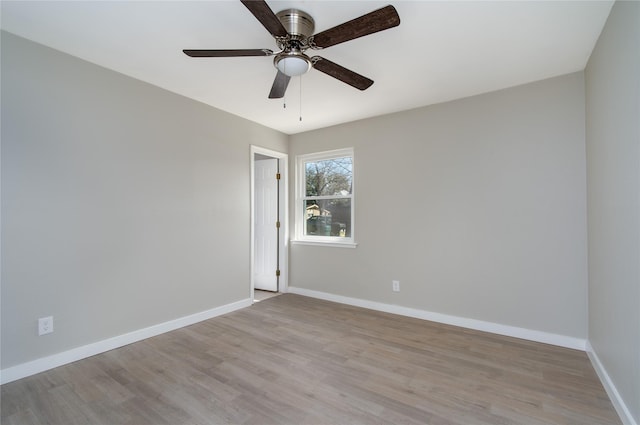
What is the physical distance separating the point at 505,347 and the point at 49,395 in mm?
3531

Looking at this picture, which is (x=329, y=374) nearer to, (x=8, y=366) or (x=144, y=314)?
(x=144, y=314)

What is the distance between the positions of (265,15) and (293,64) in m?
0.43

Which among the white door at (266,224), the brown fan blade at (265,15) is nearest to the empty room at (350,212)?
the brown fan blade at (265,15)

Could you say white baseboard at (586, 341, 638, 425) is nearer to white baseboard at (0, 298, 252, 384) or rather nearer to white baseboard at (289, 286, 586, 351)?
white baseboard at (289, 286, 586, 351)

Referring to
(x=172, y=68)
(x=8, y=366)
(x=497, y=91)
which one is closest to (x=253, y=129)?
(x=172, y=68)

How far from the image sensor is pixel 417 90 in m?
2.92

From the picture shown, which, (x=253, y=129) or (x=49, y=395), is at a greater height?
(x=253, y=129)

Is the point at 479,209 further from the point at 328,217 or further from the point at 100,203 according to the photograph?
Answer: the point at 100,203

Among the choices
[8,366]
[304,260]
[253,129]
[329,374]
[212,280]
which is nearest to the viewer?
[8,366]

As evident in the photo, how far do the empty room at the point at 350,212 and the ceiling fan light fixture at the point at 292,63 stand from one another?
22 millimetres

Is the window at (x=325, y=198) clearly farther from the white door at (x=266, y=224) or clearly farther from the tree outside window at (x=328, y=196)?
the white door at (x=266, y=224)

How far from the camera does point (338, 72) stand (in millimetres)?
1967

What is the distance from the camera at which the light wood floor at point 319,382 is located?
171 centimetres

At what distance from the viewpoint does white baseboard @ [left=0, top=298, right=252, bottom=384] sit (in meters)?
2.05
